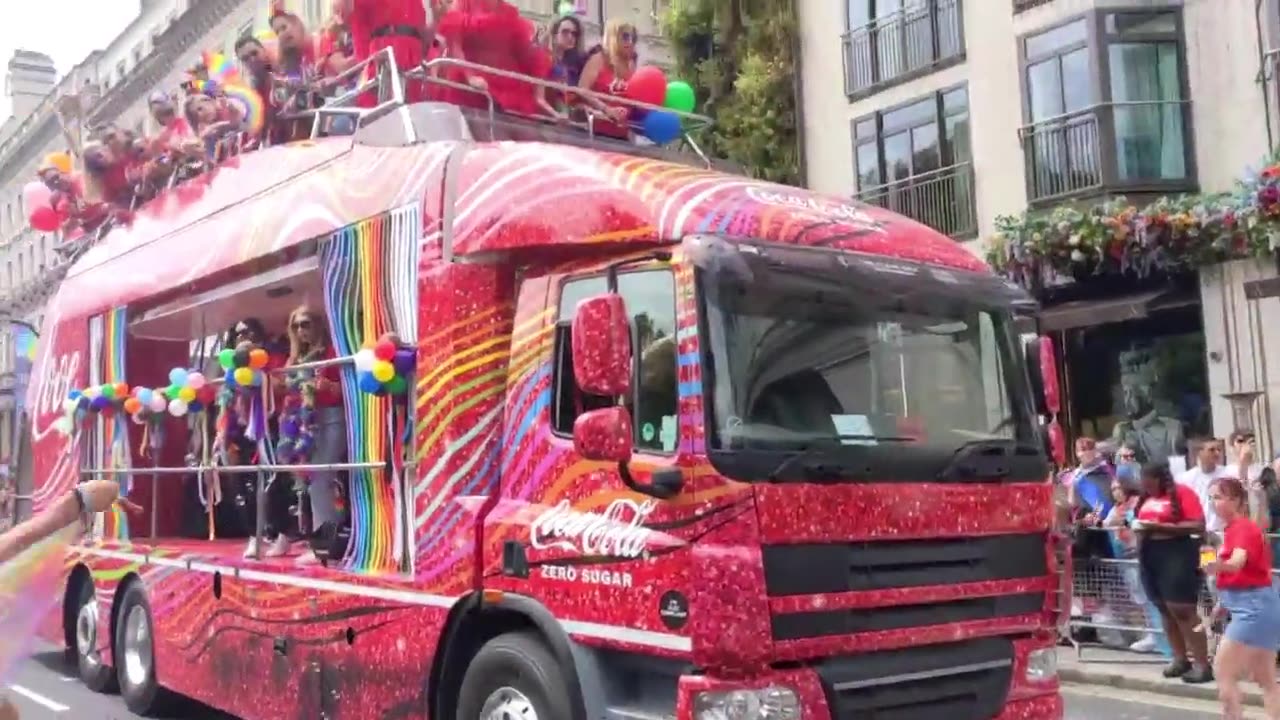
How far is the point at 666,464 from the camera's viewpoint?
194 inches

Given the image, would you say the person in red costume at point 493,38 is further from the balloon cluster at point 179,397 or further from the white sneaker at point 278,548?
the white sneaker at point 278,548

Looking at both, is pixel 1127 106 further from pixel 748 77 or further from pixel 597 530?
pixel 597 530

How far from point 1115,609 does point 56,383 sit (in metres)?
9.49

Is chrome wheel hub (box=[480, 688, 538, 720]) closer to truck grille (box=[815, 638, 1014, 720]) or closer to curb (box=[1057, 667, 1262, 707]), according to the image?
truck grille (box=[815, 638, 1014, 720])

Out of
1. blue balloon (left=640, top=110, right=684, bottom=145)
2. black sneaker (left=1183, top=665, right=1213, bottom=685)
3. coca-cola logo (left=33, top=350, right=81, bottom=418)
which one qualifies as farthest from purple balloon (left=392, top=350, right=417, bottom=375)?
black sneaker (left=1183, top=665, right=1213, bottom=685)

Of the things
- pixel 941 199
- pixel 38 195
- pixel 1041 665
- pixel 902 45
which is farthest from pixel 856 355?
pixel 902 45

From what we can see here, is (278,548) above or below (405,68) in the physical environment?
below

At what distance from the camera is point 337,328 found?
22.9 feet

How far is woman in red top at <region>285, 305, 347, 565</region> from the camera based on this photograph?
7371mm

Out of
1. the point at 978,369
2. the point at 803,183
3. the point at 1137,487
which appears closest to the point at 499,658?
the point at 978,369

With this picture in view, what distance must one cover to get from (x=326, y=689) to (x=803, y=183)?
1710 centimetres

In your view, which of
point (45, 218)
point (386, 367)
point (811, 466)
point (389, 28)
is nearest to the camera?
point (811, 466)

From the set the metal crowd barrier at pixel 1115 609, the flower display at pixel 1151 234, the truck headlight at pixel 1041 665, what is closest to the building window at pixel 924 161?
the flower display at pixel 1151 234

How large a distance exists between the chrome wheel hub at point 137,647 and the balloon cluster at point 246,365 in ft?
7.29
